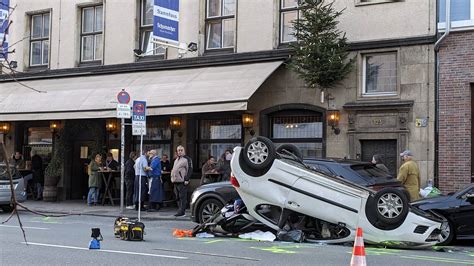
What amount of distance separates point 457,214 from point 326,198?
108 inches

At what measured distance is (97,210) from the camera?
18.3m

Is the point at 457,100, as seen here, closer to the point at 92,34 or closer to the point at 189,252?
the point at 189,252

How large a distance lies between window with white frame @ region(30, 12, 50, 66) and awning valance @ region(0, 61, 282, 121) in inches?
44.9

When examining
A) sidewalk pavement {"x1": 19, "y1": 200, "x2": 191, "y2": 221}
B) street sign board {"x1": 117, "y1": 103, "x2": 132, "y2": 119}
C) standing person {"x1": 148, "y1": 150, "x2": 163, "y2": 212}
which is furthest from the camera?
standing person {"x1": 148, "y1": 150, "x2": 163, "y2": 212}

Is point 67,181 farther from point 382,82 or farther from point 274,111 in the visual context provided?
point 382,82

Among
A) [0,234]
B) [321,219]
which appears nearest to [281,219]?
[321,219]

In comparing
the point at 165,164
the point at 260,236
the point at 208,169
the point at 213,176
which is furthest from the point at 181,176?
the point at 260,236

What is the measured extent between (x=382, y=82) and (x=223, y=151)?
5.50 m

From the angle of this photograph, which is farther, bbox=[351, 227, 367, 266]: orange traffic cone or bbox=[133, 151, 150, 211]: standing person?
bbox=[133, 151, 150, 211]: standing person

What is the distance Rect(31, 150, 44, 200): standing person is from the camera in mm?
22422

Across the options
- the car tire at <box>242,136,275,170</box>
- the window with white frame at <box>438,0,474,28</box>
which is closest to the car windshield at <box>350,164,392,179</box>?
the car tire at <box>242,136,275,170</box>

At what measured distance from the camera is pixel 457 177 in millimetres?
15578

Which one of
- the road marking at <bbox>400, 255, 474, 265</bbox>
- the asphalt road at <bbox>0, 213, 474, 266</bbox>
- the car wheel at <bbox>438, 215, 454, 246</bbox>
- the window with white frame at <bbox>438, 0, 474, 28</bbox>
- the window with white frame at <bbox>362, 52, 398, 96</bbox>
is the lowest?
the asphalt road at <bbox>0, 213, 474, 266</bbox>

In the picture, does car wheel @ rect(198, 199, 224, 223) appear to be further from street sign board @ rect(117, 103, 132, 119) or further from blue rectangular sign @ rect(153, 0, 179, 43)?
blue rectangular sign @ rect(153, 0, 179, 43)
